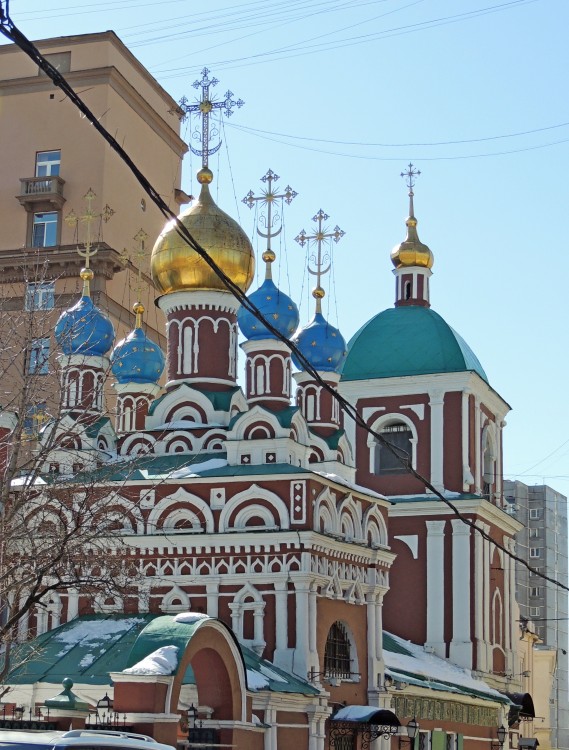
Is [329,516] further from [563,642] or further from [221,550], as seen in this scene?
[563,642]

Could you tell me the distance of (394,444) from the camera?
102ft

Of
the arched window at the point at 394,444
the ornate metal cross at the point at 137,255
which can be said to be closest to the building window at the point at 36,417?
the ornate metal cross at the point at 137,255

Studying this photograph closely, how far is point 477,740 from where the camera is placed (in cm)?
2797

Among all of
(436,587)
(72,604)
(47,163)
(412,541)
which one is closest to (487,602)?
(436,587)

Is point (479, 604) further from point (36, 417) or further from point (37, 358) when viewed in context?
point (37, 358)

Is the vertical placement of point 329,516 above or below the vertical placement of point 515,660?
above

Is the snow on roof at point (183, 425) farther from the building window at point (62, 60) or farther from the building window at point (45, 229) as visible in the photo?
the building window at point (62, 60)

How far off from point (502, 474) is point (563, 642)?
31.2 m

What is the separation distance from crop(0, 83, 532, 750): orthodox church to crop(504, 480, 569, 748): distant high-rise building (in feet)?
91.0

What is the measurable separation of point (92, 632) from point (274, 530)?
2985 millimetres

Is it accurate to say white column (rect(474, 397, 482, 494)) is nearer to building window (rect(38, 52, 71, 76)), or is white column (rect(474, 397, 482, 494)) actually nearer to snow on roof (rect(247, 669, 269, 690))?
snow on roof (rect(247, 669, 269, 690))

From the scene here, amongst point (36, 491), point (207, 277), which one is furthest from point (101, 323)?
point (36, 491)

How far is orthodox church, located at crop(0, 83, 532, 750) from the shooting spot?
710 inches

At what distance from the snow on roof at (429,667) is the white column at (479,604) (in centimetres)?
56
